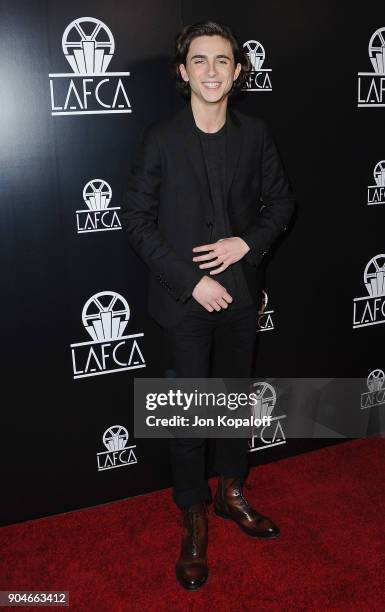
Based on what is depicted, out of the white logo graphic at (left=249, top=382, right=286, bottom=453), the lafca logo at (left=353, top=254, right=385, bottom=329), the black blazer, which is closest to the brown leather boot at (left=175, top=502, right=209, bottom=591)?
the white logo graphic at (left=249, top=382, right=286, bottom=453)

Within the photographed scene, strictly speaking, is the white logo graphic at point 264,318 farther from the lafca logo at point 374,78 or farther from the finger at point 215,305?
the lafca logo at point 374,78

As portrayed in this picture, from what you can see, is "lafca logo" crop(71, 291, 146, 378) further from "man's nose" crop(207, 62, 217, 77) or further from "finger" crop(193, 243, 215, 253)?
"man's nose" crop(207, 62, 217, 77)

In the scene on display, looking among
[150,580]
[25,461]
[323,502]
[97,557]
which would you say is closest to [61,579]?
[97,557]

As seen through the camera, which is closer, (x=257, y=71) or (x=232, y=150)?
Answer: (x=232, y=150)

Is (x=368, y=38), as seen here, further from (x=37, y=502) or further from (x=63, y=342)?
(x=37, y=502)

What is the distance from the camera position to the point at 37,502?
2.87 metres

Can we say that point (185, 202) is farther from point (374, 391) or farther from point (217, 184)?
point (374, 391)

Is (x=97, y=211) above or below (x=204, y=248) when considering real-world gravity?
above

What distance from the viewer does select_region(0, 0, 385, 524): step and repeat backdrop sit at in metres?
2.44

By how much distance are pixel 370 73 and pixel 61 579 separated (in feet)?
9.04

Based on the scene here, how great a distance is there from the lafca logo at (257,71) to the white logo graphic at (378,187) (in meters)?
0.78

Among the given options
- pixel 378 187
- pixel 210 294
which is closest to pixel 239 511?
pixel 210 294

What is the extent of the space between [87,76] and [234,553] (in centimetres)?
210

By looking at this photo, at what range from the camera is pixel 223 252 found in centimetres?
229
